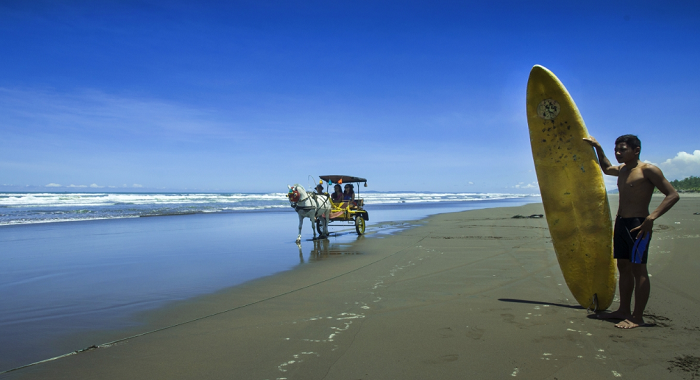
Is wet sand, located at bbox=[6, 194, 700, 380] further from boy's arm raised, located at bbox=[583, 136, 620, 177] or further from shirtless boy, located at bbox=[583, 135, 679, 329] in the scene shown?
boy's arm raised, located at bbox=[583, 136, 620, 177]

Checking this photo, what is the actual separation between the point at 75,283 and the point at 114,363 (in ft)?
13.6

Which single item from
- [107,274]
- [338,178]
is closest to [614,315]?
[107,274]

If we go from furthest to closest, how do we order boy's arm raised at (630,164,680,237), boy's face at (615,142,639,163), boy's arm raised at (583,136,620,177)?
boy's arm raised at (583,136,620,177), boy's face at (615,142,639,163), boy's arm raised at (630,164,680,237)

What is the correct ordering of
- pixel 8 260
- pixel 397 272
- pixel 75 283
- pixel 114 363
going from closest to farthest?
Answer: pixel 114 363 < pixel 75 283 < pixel 397 272 < pixel 8 260

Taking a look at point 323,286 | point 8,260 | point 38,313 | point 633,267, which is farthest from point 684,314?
point 8,260

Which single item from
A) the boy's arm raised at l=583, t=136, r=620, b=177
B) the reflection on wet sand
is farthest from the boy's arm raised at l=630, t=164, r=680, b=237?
the reflection on wet sand

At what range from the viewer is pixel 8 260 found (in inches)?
356

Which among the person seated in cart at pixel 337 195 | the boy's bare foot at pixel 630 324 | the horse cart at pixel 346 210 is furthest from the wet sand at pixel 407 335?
the person seated in cart at pixel 337 195

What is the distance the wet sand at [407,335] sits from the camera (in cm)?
321

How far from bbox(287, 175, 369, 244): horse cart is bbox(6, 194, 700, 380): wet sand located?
5621 millimetres

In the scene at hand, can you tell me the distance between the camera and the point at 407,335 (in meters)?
3.96

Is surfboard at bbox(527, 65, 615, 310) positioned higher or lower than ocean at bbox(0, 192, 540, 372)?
higher

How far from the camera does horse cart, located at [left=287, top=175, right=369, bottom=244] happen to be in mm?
12430

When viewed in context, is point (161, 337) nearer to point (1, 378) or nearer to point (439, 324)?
point (1, 378)
